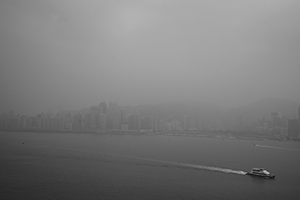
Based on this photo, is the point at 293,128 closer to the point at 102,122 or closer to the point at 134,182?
the point at 102,122

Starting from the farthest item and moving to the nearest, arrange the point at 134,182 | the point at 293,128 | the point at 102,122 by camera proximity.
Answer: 1. the point at 102,122
2. the point at 293,128
3. the point at 134,182

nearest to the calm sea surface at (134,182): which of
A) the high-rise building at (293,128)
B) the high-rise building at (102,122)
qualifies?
the high-rise building at (293,128)

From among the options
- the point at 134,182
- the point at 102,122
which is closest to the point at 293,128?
the point at 102,122

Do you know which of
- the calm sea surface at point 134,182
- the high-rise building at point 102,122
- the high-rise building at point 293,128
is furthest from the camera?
the high-rise building at point 102,122

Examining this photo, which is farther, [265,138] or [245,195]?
[265,138]

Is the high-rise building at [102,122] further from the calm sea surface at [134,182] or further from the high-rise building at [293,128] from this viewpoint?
the calm sea surface at [134,182]

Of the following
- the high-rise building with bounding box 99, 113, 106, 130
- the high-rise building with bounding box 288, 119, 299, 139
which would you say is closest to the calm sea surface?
the high-rise building with bounding box 288, 119, 299, 139

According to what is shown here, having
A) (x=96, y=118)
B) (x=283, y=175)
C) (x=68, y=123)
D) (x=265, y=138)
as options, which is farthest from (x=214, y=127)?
(x=283, y=175)

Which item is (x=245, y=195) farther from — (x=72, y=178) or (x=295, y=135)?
(x=295, y=135)

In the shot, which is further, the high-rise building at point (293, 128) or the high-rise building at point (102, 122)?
the high-rise building at point (102, 122)

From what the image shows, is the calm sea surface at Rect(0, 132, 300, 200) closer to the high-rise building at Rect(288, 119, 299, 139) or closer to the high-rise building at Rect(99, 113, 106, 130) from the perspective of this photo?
the high-rise building at Rect(288, 119, 299, 139)

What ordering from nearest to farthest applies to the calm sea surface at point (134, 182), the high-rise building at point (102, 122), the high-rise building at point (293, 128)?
1. the calm sea surface at point (134, 182)
2. the high-rise building at point (293, 128)
3. the high-rise building at point (102, 122)
